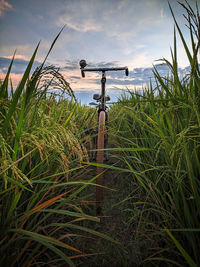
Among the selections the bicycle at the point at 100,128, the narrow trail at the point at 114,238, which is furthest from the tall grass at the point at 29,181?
the bicycle at the point at 100,128

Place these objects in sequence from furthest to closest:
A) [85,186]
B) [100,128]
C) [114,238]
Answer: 1. [100,128]
2. [114,238]
3. [85,186]

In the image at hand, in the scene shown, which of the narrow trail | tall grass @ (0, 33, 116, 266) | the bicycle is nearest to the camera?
tall grass @ (0, 33, 116, 266)

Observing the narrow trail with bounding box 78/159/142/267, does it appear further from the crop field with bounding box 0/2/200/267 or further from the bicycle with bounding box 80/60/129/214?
the bicycle with bounding box 80/60/129/214

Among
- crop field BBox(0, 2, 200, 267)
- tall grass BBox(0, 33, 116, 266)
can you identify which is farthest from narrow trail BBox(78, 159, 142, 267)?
tall grass BBox(0, 33, 116, 266)

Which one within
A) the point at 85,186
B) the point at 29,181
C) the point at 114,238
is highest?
the point at 29,181

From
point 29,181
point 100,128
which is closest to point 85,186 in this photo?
point 29,181

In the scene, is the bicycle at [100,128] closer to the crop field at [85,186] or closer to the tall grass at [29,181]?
the crop field at [85,186]

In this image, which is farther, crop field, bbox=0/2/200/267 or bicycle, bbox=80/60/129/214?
bicycle, bbox=80/60/129/214

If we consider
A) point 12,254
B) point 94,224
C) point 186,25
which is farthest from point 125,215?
point 186,25

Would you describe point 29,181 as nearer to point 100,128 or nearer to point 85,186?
point 85,186

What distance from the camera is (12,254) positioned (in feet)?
2.61

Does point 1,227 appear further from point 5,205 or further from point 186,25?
point 186,25

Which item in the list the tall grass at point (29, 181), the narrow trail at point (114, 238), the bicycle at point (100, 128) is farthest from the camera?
the bicycle at point (100, 128)

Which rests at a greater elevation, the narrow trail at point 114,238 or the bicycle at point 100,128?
the bicycle at point 100,128
